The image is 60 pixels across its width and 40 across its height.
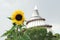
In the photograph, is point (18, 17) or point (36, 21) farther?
point (36, 21)

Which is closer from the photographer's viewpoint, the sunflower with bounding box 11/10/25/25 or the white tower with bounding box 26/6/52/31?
the sunflower with bounding box 11/10/25/25

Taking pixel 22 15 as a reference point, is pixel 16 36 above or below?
below

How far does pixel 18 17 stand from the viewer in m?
6.45

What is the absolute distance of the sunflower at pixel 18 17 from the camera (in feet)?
20.4

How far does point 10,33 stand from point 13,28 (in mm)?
123

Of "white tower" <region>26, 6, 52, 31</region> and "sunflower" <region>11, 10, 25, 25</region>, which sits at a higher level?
"white tower" <region>26, 6, 52, 31</region>

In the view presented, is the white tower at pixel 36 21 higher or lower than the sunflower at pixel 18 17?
higher

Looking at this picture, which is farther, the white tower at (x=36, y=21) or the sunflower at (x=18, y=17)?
the white tower at (x=36, y=21)

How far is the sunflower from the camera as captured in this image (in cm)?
623

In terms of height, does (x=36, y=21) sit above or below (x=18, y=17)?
above

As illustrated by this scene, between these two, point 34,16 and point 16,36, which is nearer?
point 16,36

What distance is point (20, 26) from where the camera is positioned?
6.38 meters

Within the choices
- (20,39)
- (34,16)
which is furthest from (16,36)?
(34,16)

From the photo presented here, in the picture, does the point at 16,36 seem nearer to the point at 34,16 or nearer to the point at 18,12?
the point at 18,12
